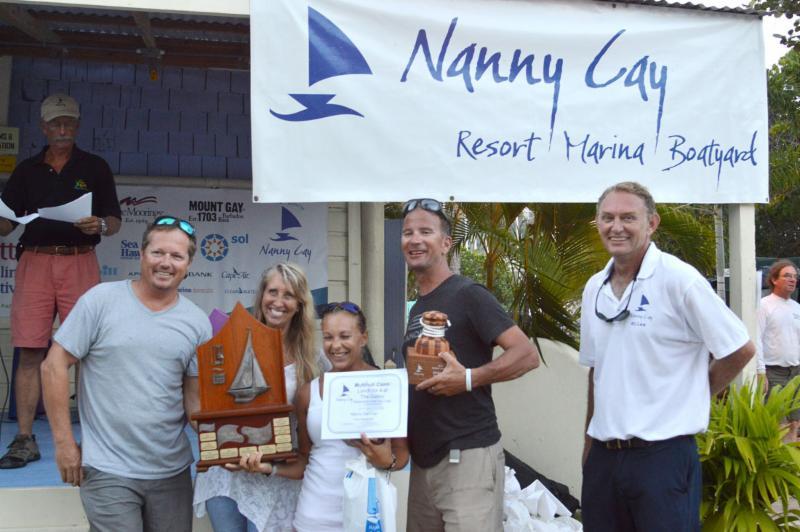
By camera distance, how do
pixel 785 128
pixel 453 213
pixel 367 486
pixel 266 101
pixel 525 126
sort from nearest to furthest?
pixel 367 486
pixel 266 101
pixel 525 126
pixel 453 213
pixel 785 128

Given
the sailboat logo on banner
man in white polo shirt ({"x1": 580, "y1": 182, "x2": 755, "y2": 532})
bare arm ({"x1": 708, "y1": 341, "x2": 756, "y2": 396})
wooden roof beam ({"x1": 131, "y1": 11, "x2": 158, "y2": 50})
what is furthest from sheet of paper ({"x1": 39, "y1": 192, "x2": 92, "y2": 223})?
bare arm ({"x1": 708, "y1": 341, "x2": 756, "y2": 396})

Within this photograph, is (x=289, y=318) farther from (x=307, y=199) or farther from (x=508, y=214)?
(x=508, y=214)

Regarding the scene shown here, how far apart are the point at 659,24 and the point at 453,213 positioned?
14.0 ft

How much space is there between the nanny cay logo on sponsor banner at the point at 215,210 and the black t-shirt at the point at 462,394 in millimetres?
3734

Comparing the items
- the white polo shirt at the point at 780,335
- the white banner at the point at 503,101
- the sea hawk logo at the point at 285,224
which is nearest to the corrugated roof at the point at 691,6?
the white banner at the point at 503,101

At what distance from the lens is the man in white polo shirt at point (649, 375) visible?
314 centimetres

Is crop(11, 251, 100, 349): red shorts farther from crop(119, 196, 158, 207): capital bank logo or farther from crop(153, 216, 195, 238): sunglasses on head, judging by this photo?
crop(153, 216, 195, 238): sunglasses on head

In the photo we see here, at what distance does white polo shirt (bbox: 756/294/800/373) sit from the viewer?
8.80 m

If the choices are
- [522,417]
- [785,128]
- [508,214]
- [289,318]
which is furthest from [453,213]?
[785,128]

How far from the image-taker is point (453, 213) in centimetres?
923

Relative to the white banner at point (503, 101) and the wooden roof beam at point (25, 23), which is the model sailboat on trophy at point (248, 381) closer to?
the white banner at point (503, 101)

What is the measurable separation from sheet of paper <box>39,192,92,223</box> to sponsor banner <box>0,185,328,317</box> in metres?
2.12

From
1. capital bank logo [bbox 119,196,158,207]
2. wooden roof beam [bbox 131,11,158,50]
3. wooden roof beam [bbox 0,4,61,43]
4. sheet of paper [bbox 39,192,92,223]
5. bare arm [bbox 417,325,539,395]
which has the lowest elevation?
bare arm [bbox 417,325,539,395]

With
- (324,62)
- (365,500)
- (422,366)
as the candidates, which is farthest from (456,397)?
(324,62)
